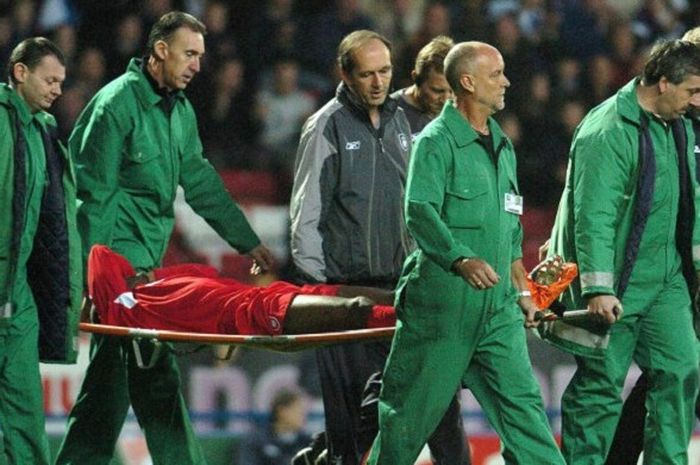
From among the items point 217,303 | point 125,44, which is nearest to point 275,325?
point 217,303

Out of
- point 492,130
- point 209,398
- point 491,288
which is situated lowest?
point 209,398

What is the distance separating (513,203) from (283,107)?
5.64 metres

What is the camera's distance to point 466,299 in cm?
686

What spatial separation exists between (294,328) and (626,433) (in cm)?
142

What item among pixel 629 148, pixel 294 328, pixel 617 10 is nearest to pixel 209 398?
pixel 294 328

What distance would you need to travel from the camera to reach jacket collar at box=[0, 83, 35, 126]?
7364 mm

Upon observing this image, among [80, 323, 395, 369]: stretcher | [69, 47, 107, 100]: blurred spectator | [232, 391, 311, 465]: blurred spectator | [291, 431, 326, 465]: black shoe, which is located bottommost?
[232, 391, 311, 465]: blurred spectator

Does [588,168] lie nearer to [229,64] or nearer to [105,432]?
[105,432]

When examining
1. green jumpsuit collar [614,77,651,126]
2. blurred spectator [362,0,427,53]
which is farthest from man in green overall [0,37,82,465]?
blurred spectator [362,0,427,53]

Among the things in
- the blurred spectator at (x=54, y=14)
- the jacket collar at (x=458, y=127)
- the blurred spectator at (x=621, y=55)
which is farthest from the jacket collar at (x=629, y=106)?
the blurred spectator at (x=621, y=55)

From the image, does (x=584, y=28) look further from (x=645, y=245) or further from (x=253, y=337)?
(x=253, y=337)

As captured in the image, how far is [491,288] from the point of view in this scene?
687cm

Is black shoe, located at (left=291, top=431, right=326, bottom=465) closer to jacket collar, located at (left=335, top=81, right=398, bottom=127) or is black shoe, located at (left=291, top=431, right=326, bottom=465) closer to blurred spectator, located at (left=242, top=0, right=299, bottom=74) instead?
jacket collar, located at (left=335, top=81, right=398, bottom=127)

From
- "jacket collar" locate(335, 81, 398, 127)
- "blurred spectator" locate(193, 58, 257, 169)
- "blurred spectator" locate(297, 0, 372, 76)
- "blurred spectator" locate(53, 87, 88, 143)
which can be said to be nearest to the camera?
"jacket collar" locate(335, 81, 398, 127)
